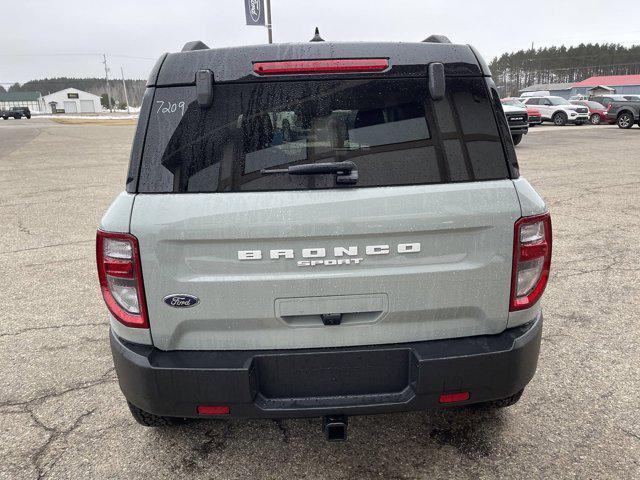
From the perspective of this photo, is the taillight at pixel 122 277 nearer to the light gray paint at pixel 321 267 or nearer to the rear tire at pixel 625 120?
the light gray paint at pixel 321 267

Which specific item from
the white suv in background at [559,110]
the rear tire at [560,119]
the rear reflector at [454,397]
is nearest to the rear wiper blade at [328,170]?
the rear reflector at [454,397]

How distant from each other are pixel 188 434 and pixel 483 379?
1602 millimetres

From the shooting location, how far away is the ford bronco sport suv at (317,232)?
188cm

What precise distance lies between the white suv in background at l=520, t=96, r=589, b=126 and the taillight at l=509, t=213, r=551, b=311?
29.3 m

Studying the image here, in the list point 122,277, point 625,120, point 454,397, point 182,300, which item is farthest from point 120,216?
point 625,120

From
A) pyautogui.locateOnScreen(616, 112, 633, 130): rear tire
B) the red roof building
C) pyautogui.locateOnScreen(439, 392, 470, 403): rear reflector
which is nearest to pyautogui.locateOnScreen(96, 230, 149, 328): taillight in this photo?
pyautogui.locateOnScreen(439, 392, 470, 403): rear reflector

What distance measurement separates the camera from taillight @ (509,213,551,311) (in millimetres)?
1974

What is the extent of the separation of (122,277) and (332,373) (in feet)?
3.08

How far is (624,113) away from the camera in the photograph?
24.2 metres

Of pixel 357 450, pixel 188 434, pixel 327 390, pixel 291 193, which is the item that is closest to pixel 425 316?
pixel 327 390

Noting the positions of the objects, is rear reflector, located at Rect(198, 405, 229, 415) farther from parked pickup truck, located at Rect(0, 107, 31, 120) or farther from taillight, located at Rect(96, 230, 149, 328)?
parked pickup truck, located at Rect(0, 107, 31, 120)

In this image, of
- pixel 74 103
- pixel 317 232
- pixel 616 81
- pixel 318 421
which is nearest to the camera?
pixel 317 232

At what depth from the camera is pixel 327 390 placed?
78.1 inches

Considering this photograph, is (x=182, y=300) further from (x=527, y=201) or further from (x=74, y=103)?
(x=74, y=103)
